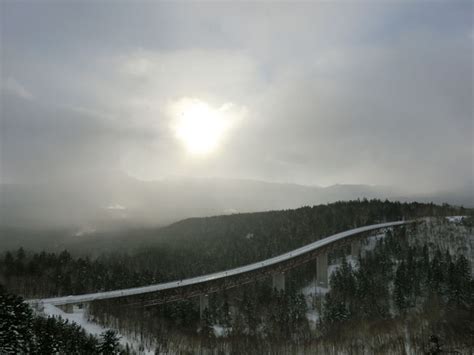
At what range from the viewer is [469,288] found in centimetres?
8994

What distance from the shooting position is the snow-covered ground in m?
55.3

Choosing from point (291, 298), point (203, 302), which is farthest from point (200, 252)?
point (203, 302)

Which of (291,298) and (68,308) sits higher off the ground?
(68,308)

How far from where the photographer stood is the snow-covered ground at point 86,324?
55.3 meters

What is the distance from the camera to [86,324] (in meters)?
57.8

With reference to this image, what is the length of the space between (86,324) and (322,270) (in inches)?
3100

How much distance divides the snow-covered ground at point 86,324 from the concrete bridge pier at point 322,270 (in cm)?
7070

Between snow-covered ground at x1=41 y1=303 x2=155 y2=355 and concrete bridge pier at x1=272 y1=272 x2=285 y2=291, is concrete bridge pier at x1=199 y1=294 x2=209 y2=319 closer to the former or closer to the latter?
concrete bridge pier at x1=272 y1=272 x2=285 y2=291

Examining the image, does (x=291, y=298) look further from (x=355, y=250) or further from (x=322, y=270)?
(x=355, y=250)

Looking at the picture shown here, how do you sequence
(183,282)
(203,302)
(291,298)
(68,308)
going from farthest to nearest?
(291,298) → (203,302) → (183,282) → (68,308)

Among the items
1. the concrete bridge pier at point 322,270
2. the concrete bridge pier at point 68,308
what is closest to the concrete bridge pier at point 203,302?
the concrete bridge pier at point 68,308

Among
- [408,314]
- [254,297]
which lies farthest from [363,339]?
[254,297]

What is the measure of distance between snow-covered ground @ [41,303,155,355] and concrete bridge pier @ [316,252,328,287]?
70.7 meters

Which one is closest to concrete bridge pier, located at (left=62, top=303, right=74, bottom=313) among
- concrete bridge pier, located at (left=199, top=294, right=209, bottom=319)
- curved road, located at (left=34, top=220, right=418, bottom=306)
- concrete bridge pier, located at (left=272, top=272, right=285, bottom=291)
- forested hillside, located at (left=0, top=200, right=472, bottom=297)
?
curved road, located at (left=34, top=220, right=418, bottom=306)
